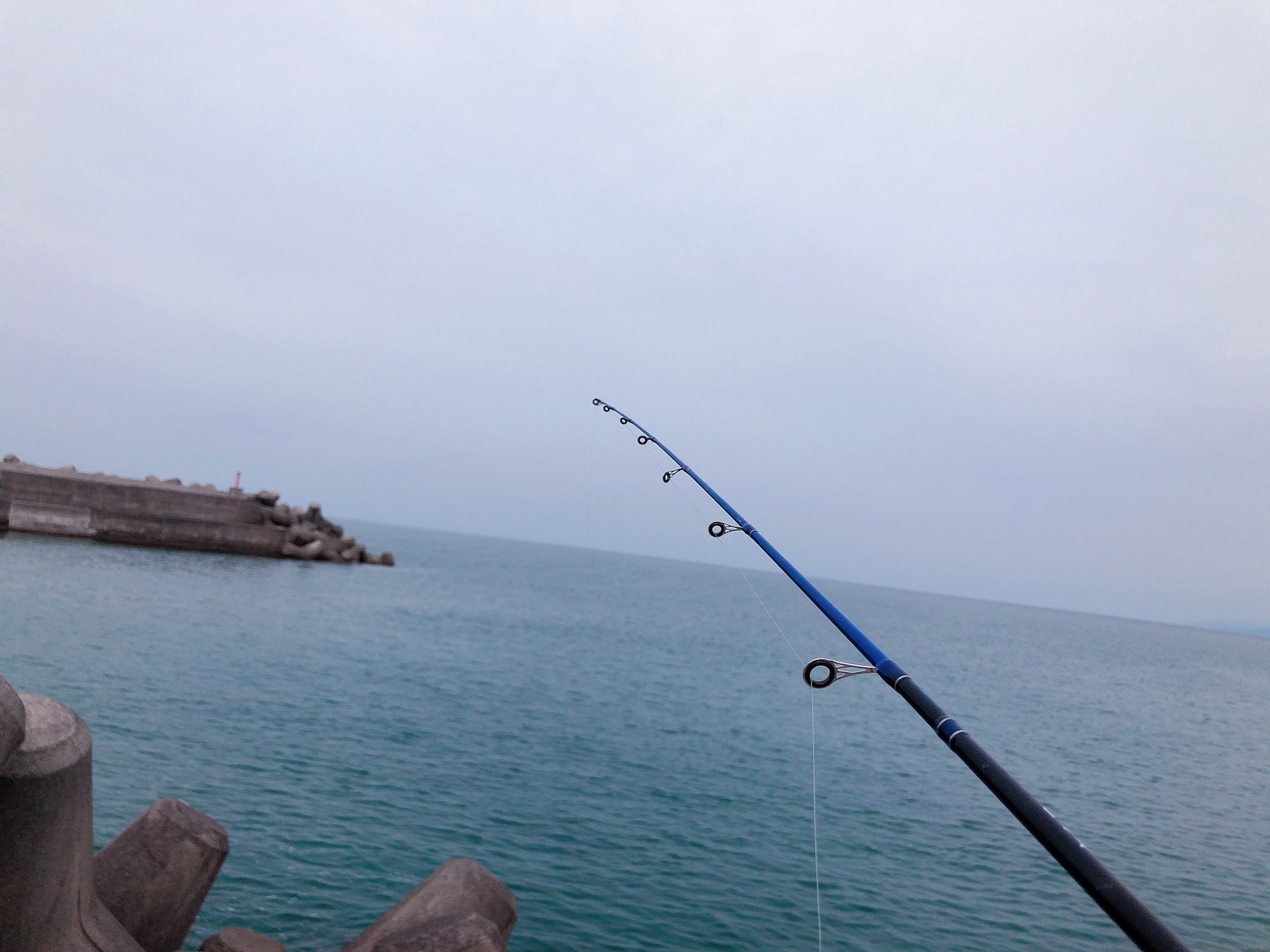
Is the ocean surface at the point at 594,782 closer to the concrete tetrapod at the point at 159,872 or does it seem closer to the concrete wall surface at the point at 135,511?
the concrete tetrapod at the point at 159,872

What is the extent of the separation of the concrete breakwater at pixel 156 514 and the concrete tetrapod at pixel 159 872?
29.3 metres

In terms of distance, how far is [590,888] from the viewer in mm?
7250

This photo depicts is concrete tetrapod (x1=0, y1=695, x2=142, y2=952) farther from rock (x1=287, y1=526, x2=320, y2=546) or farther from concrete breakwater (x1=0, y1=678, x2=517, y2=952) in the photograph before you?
rock (x1=287, y1=526, x2=320, y2=546)

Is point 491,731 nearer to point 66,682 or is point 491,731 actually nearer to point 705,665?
point 66,682

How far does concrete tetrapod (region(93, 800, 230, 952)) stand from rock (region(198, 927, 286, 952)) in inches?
12.6

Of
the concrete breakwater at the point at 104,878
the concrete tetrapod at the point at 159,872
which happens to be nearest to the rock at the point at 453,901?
the concrete breakwater at the point at 104,878

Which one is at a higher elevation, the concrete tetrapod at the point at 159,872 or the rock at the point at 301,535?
the rock at the point at 301,535

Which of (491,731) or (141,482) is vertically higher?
(141,482)

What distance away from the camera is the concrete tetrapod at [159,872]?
428 centimetres

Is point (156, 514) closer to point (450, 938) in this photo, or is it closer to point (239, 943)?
point (239, 943)

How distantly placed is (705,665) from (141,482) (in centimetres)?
2650

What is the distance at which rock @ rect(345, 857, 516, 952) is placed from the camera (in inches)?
174

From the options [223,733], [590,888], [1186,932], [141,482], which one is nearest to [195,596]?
[223,733]

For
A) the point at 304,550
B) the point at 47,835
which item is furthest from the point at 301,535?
the point at 47,835
